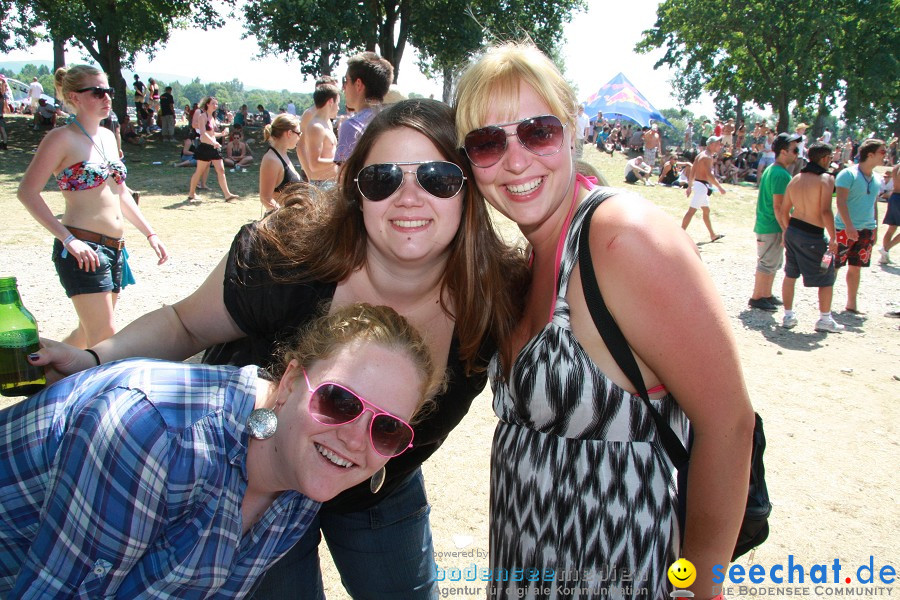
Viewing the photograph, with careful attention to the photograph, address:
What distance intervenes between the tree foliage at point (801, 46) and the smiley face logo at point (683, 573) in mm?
35997

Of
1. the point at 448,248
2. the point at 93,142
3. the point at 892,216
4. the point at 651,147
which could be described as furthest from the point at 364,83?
the point at 651,147

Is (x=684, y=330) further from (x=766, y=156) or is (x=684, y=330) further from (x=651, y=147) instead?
(x=766, y=156)

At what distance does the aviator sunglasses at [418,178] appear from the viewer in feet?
6.37

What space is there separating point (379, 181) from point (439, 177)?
200mm

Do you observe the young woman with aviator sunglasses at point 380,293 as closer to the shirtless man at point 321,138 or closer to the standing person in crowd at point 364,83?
the standing person in crowd at point 364,83

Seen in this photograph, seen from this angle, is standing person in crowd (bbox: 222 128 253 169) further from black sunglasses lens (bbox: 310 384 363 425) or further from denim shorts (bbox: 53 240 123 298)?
black sunglasses lens (bbox: 310 384 363 425)

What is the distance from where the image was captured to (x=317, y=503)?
173 centimetres

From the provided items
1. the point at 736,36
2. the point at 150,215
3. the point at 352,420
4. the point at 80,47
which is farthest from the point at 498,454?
the point at 736,36

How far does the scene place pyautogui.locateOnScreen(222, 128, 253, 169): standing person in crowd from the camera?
18.3 meters

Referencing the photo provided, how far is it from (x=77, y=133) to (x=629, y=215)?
13.3 feet

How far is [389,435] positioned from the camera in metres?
1.64

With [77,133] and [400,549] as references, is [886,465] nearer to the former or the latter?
[400,549]

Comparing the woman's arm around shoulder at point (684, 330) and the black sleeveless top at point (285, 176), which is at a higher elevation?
the black sleeveless top at point (285, 176)

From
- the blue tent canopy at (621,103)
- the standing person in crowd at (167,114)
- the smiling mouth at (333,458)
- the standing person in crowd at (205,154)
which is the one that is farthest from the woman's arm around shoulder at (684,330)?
the blue tent canopy at (621,103)
